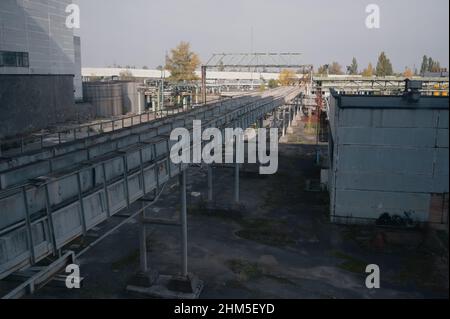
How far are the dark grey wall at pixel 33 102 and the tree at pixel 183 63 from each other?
3066cm

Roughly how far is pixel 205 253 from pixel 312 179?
14.9 meters

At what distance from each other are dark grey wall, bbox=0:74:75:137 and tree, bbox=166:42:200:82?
30.7 metres

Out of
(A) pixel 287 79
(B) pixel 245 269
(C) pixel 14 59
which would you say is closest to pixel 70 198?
(B) pixel 245 269

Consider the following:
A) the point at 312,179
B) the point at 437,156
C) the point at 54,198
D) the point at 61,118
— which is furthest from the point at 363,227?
the point at 61,118

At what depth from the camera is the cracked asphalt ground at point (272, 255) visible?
15391mm

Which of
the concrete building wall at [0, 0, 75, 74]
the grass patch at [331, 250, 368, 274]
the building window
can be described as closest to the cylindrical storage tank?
the concrete building wall at [0, 0, 75, 74]

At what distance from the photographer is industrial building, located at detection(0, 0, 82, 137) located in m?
41.0

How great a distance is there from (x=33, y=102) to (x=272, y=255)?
118 feet

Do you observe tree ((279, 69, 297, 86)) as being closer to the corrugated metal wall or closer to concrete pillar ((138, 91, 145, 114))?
concrete pillar ((138, 91, 145, 114))

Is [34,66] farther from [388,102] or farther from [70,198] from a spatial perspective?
[70,198]

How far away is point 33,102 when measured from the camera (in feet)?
147

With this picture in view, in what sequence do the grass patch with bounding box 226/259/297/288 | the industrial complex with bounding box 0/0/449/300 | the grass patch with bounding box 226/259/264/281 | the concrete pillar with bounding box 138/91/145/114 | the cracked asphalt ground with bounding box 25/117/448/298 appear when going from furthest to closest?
1. the concrete pillar with bounding box 138/91/145/114
2. the grass patch with bounding box 226/259/264/281
3. the grass patch with bounding box 226/259/297/288
4. the cracked asphalt ground with bounding box 25/117/448/298
5. the industrial complex with bounding box 0/0/449/300

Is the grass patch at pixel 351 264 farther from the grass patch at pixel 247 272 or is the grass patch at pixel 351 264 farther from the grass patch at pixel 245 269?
the grass patch at pixel 245 269
